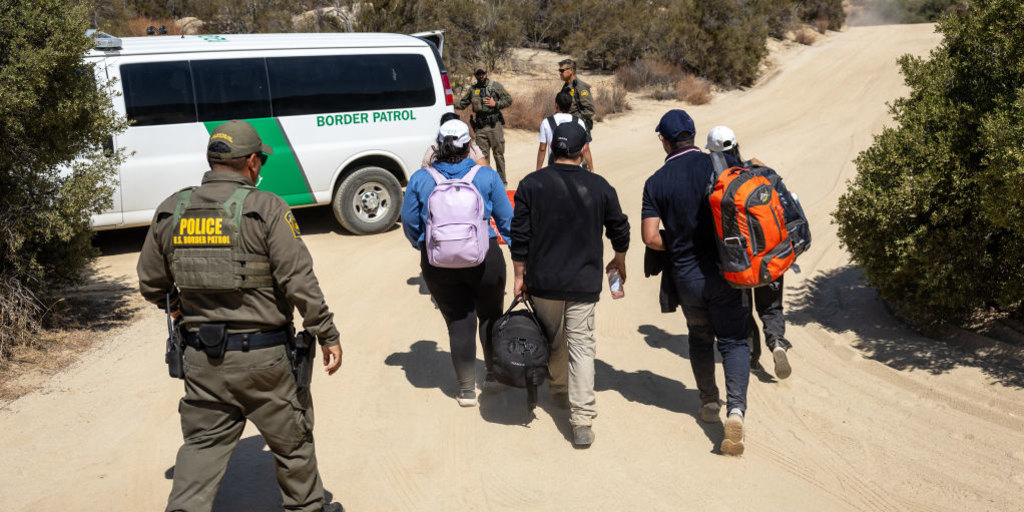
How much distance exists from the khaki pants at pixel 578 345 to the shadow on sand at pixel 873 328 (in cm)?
281

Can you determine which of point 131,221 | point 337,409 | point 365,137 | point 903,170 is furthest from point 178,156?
point 903,170

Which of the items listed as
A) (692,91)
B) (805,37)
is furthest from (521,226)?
(805,37)

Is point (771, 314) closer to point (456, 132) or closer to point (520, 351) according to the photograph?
point (520, 351)

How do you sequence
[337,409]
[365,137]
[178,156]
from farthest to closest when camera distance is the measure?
[365,137] → [178,156] → [337,409]

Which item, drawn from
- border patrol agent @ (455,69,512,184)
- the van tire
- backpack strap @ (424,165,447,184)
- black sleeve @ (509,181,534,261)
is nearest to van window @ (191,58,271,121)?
the van tire

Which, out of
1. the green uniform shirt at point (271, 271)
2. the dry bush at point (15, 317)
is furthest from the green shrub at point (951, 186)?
the dry bush at point (15, 317)

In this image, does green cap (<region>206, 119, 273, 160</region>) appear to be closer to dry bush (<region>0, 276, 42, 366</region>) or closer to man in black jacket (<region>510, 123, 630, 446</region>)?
man in black jacket (<region>510, 123, 630, 446</region>)

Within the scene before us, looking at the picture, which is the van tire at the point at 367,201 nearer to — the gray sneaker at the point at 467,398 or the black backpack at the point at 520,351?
the gray sneaker at the point at 467,398

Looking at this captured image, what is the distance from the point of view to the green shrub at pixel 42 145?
6.16 meters

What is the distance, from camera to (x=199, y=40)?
29.8ft

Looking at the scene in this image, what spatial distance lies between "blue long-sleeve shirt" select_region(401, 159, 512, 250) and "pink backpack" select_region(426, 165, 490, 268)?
5.1 inches

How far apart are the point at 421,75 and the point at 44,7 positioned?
4.52 meters

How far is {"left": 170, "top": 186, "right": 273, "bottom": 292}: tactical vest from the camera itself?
3482 millimetres

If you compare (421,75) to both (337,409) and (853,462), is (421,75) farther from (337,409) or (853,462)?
(853,462)
